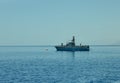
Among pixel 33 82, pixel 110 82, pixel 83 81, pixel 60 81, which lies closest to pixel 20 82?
pixel 33 82

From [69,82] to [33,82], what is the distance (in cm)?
612

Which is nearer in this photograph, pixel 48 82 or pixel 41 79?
pixel 48 82

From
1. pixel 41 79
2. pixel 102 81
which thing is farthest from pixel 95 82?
pixel 41 79

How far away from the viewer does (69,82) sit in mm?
55344

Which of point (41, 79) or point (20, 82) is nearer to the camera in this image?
point (20, 82)

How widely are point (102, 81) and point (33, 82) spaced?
12.0 metres

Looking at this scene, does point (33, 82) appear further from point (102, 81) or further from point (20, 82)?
point (102, 81)

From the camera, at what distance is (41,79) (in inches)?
2355

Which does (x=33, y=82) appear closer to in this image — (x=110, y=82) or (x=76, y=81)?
(x=76, y=81)

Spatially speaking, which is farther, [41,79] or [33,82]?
[41,79]

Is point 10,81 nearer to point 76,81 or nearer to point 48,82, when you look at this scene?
point 48,82

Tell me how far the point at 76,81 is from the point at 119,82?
7358 mm

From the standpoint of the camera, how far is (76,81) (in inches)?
2234

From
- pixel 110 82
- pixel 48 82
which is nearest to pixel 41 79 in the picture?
pixel 48 82
